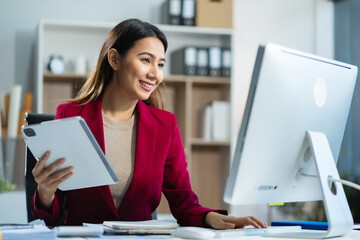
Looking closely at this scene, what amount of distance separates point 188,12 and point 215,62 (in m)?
0.44

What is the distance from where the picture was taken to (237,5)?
4770mm

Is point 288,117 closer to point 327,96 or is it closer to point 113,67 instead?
point 327,96

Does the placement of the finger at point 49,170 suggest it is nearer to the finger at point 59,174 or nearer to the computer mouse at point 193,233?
the finger at point 59,174

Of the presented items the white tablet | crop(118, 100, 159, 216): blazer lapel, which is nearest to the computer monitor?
the white tablet

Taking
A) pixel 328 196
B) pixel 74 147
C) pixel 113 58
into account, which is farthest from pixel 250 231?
pixel 113 58

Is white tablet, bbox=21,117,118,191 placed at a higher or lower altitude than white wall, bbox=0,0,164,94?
lower

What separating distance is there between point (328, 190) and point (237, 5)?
3.52 m

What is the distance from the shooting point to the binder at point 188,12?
14.0 ft

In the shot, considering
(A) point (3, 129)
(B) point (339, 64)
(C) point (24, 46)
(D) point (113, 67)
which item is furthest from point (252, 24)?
(B) point (339, 64)

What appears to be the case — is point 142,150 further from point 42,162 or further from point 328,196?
point 328,196

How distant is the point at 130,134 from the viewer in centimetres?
209

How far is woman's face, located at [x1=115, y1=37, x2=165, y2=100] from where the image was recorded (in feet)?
6.77

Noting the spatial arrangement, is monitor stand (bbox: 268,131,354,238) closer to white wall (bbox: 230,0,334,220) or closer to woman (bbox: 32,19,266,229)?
woman (bbox: 32,19,266,229)

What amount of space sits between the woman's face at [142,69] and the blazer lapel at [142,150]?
8cm
